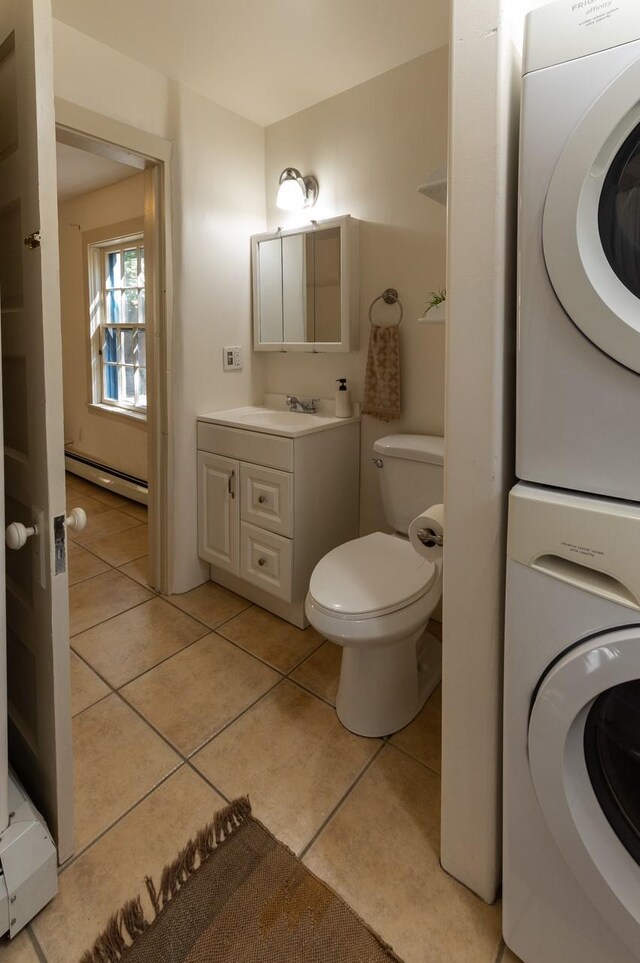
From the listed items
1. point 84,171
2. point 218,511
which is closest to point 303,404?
point 218,511

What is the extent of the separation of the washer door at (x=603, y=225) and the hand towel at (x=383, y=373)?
133 cm

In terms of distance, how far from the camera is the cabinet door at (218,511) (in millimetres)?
2238

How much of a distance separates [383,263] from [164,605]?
1.80 m

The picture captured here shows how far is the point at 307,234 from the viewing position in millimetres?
2232

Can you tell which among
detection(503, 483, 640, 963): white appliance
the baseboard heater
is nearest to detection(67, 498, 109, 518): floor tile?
the baseboard heater

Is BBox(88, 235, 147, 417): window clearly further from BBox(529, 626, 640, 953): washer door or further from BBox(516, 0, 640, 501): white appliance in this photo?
BBox(529, 626, 640, 953): washer door

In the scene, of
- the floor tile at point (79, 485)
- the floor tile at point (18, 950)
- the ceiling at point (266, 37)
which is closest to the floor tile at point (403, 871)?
the floor tile at point (18, 950)

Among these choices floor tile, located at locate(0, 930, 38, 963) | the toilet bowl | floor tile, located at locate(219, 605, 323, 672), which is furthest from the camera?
floor tile, located at locate(219, 605, 323, 672)

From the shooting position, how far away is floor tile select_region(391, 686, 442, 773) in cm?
149

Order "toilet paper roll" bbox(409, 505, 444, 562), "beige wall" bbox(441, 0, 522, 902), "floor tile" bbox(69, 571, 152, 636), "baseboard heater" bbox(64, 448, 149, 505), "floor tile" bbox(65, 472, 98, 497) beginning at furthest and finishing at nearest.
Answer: "floor tile" bbox(65, 472, 98, 497), "baseboard heater" bbox(64, 448, 149, 505), "floor tile" bbox(69, 571, 152, 636), "toilet paper roll" bbox(409, 505, 444, 562), "beige wall" bbox(441, 0, 522, 902)

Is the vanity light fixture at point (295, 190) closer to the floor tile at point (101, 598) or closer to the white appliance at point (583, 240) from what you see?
the white appliance at point (583, 240)

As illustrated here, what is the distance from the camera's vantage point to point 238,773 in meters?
1.43

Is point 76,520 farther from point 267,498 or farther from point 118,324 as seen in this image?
point 118,324

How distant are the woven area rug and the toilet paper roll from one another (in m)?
0.80
